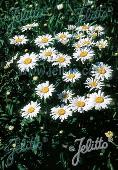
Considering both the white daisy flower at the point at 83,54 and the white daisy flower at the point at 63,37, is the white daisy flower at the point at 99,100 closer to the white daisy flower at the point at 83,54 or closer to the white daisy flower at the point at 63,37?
the white daisy flower at the point at 83,54

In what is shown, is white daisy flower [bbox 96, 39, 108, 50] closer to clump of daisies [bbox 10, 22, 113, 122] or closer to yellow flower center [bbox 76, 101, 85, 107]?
clump of daisies [bbox 10, 22, 113, 122]

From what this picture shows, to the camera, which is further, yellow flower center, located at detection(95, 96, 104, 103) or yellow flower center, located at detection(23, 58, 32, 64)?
yellow flower center, located at detection(23, 58, 32, 64)

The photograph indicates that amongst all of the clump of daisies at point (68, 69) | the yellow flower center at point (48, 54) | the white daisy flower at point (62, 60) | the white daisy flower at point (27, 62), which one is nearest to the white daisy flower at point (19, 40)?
the clump of daisies at point (68, 69)

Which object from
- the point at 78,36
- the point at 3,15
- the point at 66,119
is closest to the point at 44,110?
the point at 66,119

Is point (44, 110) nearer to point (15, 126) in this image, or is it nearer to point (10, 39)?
point (15, 126)

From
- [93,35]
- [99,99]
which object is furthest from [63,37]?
[99,99]

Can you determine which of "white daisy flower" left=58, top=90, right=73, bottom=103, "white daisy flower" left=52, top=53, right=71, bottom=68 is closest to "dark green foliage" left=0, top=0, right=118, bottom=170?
"white daisy flower" left=58, top=90, right=73, bottom=103

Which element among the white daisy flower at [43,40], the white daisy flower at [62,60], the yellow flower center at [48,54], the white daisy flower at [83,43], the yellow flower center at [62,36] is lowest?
the white daisy flower at [62,60]
